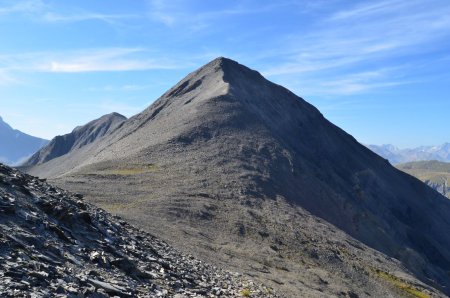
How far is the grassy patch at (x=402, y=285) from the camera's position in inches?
2682

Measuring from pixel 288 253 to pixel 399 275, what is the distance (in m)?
Answer: 24.2

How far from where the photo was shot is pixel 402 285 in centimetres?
7038

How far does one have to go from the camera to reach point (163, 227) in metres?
53.1

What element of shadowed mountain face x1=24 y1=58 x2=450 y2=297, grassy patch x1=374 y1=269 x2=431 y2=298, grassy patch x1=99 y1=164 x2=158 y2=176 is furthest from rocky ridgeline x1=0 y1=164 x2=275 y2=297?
grassy patch x1=99 y1=164 x2=158 y2=176

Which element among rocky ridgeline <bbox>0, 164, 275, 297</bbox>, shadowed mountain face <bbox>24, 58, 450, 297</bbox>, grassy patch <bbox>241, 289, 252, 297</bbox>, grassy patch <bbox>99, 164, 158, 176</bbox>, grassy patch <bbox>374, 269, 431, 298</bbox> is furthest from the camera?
grassy patch <bbox>99, 164, 158, 176</bbox>

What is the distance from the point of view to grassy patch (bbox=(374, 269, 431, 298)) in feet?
224

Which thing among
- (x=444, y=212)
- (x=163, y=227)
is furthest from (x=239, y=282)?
(x=444, y=212)

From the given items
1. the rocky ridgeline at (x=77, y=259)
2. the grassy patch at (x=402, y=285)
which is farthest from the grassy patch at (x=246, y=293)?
the grassy patch at (x=402, y=285)

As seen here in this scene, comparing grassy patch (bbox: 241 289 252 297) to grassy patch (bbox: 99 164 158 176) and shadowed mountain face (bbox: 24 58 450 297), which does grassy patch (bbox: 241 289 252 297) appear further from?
grassy patch (bbox: 99 164 158 176)

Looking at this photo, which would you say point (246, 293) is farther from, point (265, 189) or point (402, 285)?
point (265, 189)

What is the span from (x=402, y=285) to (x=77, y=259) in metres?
59.1

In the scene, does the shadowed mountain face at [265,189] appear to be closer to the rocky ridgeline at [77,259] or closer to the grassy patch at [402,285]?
the grassy patch at [402,285]

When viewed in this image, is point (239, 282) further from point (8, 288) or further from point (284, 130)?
point (284, 130)

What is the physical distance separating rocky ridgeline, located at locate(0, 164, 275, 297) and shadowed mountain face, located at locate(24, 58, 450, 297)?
13.0m
